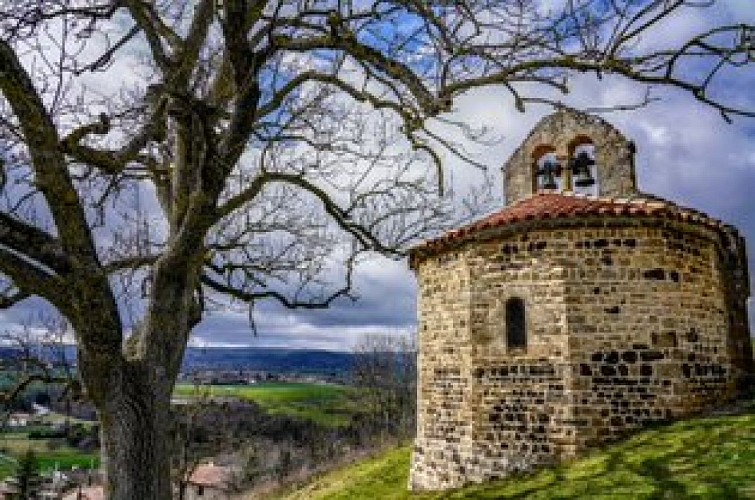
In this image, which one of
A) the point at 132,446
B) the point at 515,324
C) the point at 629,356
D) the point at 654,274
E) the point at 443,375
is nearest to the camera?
the point at 132,446

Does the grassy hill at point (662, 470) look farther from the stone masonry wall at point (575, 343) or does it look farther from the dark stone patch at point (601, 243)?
the dark stone patch at point (601, 243)

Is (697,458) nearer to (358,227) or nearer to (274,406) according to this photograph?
(358,227)

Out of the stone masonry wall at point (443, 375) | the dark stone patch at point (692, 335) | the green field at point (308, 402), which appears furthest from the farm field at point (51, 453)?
→ the dark stone patch at point (692, 335)

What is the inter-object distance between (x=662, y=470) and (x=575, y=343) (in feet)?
7.85

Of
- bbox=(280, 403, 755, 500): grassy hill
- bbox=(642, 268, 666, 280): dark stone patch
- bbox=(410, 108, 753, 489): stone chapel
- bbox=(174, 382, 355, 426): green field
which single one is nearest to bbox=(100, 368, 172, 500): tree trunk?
bbox=(280, 403, 755, 500): grassy hill

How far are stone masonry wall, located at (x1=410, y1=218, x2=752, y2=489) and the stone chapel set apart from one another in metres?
0.02

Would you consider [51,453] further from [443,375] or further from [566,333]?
[566,333]

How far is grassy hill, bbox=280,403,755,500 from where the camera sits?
866cm

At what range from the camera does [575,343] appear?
36.8ft

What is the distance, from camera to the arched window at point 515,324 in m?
11.8

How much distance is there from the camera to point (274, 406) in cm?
7575

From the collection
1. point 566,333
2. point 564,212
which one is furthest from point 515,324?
point 564,212

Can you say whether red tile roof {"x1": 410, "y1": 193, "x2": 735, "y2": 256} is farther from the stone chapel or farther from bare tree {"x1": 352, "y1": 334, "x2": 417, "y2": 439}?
bare tree {"x1": 352, "y1": 334, "x2": 417, "y2": 439}

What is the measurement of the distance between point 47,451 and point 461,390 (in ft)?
194
